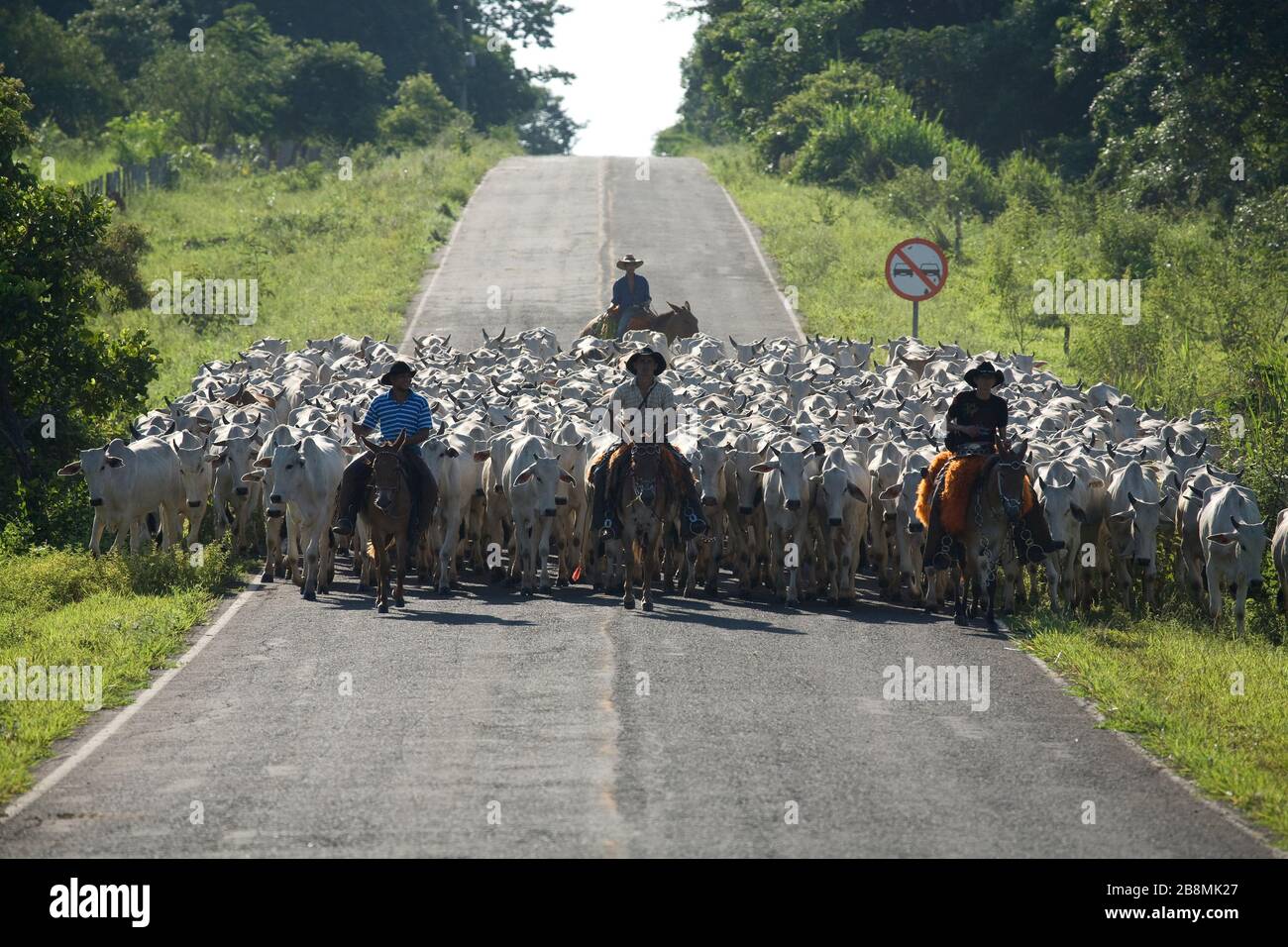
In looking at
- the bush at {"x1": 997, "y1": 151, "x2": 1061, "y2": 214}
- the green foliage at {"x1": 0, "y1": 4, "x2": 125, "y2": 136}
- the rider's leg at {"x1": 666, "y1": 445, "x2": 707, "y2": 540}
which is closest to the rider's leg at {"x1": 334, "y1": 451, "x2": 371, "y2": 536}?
the rider's leg at {"x1": 666, "y1": 445, "x2": 707, "y2": 540}

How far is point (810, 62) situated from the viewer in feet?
208

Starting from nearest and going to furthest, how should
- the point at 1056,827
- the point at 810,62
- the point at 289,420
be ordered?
the point at 1056,827
the point at 289,420
the point at 810,62

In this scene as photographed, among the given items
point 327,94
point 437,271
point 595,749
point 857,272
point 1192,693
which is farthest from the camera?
point 327,94

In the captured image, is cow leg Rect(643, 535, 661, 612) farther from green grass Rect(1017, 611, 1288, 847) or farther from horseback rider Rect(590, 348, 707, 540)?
green grass Rect(1017, 611, 1288, 847)

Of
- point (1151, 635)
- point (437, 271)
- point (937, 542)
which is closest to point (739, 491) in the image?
point (937, 542)

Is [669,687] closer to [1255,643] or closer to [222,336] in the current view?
[1255,643]

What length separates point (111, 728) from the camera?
12.6 metres

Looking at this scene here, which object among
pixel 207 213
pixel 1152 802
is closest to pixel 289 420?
pixel 1152 802

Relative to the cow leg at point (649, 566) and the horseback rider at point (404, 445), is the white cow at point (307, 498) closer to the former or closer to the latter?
the horseback rider at point (404, 445)

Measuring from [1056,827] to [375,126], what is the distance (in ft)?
207

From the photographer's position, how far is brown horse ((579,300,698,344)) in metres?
32.0

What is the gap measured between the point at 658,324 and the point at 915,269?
6363 mm

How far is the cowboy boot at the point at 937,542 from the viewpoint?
17.0m

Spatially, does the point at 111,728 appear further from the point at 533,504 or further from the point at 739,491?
the point at 739,491
